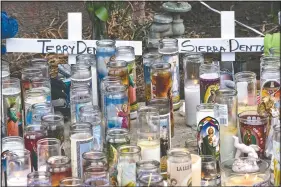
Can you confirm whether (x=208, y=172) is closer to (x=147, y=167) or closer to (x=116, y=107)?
(x=147, y=167)

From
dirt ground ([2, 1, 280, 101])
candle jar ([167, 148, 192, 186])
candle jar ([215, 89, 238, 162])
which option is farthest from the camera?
dirt ground ([2, 1, 280, 101])

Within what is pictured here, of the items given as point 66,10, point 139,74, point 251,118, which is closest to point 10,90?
point 251,118

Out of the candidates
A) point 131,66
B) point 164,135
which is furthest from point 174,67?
point 164,135

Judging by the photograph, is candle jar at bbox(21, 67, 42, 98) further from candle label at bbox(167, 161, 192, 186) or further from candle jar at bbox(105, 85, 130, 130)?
candle label at bbox(167, 161, 192, 186)

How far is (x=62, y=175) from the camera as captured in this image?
2891 millimetres

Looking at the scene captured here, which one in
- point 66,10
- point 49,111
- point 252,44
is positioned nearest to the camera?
point 49,111

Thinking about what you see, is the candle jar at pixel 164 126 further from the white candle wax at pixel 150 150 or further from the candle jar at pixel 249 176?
the candle jar at pixel 249 176

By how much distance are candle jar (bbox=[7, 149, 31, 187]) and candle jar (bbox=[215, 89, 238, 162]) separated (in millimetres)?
830

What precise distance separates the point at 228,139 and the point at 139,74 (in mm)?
2388

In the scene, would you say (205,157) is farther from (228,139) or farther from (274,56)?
(274,56)

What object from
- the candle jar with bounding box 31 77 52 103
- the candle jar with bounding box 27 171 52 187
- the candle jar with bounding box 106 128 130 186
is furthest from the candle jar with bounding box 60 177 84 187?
the candle jar with bounding box 31 77 52 103

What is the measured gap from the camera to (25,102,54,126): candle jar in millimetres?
3422

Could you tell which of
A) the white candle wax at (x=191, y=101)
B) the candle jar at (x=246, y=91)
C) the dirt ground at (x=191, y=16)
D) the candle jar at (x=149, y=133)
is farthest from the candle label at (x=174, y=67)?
the dirt ground at (x=191, y=16)

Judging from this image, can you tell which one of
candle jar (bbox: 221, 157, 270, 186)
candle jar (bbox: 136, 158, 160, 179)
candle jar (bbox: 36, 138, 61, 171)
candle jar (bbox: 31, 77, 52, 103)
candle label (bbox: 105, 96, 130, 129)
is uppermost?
candle jar (bbox: 31, 77, 52, 103)
